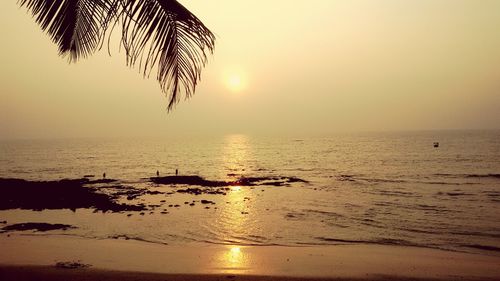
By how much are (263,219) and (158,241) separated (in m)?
7.84

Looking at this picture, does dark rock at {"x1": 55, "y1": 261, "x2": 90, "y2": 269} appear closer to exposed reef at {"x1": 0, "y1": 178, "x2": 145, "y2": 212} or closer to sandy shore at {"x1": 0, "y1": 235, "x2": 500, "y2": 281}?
sandy shore at {"x1": 0, "y1": 235, "x2": 500, "y2": 281}

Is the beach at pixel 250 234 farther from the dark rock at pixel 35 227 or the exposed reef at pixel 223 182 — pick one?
the exposed reef at pixel 223 182

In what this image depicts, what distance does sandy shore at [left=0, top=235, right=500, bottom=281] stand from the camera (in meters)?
12.3

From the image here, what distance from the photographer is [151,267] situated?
13.4 metres

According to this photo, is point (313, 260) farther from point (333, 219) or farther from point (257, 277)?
point (333, 219)

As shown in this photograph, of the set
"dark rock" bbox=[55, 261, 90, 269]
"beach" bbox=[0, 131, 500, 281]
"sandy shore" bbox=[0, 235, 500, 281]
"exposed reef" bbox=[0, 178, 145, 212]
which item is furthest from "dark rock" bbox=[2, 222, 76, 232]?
"dark rock" bbox=[55, 261, 90, 269]

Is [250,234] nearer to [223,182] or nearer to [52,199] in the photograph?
[52,199]

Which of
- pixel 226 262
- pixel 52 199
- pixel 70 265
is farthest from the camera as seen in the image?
pixel 52 199

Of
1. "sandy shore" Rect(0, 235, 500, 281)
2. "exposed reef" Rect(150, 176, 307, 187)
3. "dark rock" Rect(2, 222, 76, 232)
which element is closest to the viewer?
"sandy shore" Rect(0, 235, 500, 281)

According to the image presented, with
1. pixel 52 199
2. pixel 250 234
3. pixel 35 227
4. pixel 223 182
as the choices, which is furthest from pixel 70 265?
pixel 223 182

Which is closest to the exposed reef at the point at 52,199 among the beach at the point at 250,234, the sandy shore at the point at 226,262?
the beach at the point at 250,234

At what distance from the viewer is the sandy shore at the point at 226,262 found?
40.4 feet

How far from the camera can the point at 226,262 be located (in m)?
14.1

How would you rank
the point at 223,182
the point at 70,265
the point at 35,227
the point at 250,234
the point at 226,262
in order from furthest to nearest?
the point at 223,182 → the point at 35,227 → the point at 250,234 → the point at 226,262 → the point at 70,265
